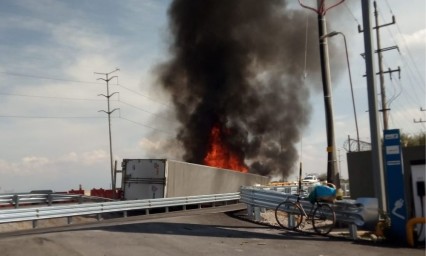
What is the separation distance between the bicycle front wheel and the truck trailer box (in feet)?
32.1

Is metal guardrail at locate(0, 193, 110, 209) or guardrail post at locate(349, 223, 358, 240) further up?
metal guardrail at locate(0, 193, 110, 209)

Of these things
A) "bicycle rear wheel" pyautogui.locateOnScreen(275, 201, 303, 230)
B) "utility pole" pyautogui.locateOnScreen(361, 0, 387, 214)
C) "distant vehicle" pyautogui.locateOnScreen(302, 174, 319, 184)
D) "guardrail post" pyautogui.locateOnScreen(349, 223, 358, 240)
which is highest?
"utility pole" pyautogui.locateOnScreen(361, 0, 387, 214)

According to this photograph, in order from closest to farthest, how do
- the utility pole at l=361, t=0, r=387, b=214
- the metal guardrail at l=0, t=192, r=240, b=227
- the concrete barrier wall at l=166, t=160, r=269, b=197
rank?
1. the utility pole at l=361, t=0, r=387, b=214
2. the metal guardrail at l=0, t=192, r=240, b=227
3. the concrete barrier wall at l=166, t=160, r=269, b=197

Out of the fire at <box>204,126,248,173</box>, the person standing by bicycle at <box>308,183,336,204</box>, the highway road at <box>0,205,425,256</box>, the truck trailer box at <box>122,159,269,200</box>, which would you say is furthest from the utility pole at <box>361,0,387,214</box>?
the fire at <box>204,126,248,173</box>

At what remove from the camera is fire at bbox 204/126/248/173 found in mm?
40312

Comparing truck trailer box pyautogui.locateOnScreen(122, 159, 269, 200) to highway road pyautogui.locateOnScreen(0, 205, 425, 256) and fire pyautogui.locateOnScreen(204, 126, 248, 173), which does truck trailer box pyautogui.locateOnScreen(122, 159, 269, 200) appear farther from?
fire pyautogui.locateOnScreen(204, 126, 248, 173)

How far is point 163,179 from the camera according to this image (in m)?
21.0

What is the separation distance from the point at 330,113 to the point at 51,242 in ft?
34.3

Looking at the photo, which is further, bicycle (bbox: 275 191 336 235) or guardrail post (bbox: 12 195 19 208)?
guardrail post (bbox: 12 195 19 208)

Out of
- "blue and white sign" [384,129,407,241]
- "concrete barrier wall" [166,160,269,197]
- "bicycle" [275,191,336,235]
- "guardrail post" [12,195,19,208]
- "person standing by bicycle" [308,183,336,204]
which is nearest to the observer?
"blue and white sign" [384,129,407,241]

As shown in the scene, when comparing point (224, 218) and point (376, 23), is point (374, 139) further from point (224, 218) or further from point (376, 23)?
point (376, 23)

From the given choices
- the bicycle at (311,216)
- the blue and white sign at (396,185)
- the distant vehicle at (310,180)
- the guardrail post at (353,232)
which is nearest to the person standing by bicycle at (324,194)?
the bicycle at (311,216)

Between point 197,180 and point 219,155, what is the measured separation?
56.8ft

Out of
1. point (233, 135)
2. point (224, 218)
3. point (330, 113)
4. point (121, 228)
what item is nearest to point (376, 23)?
Result: point (233, 135)
